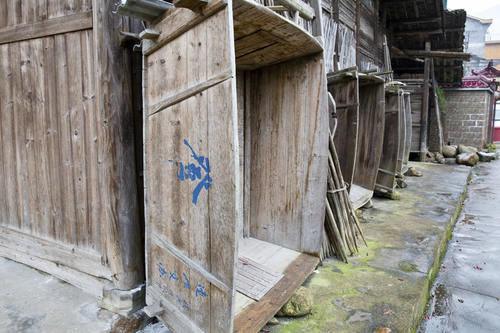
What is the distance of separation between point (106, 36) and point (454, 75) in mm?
15496

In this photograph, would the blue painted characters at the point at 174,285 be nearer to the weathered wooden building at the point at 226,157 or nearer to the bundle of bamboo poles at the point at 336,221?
the weathered wooden building at the point at 226,157

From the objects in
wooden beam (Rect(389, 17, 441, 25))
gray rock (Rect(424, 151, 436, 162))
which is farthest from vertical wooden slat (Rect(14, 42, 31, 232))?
gray rock (Rect(424, 151, 436, 162))

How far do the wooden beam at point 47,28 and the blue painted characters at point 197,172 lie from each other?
4.91 ft

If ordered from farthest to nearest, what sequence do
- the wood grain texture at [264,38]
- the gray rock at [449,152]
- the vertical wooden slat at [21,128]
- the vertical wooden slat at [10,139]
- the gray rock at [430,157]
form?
the gray rock at [449,152]
the gray rock at [430,157]
the vertical wooden slat at [10,139]
the vertical wooden slat at [21,128]
the wood grain texture at [264,38]

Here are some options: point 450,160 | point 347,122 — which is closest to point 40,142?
point 347,122

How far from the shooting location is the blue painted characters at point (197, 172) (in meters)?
1.89

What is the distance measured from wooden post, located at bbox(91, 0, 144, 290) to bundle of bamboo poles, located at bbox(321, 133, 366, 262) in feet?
6.71

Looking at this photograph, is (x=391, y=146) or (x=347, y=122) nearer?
(x=347, y=122)

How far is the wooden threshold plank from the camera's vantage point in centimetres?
235

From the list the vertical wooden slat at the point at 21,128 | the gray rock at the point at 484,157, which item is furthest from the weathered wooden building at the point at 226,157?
the gray rock at the point at 484,157

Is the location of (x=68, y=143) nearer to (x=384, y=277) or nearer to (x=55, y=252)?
(x=55, y=252)

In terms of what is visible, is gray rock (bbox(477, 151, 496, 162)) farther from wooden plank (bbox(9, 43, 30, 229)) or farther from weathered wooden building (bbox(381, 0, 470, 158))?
wooden plank (bbox(9, 43, 30, 229))

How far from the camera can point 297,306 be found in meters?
2.63

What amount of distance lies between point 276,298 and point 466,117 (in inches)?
637
